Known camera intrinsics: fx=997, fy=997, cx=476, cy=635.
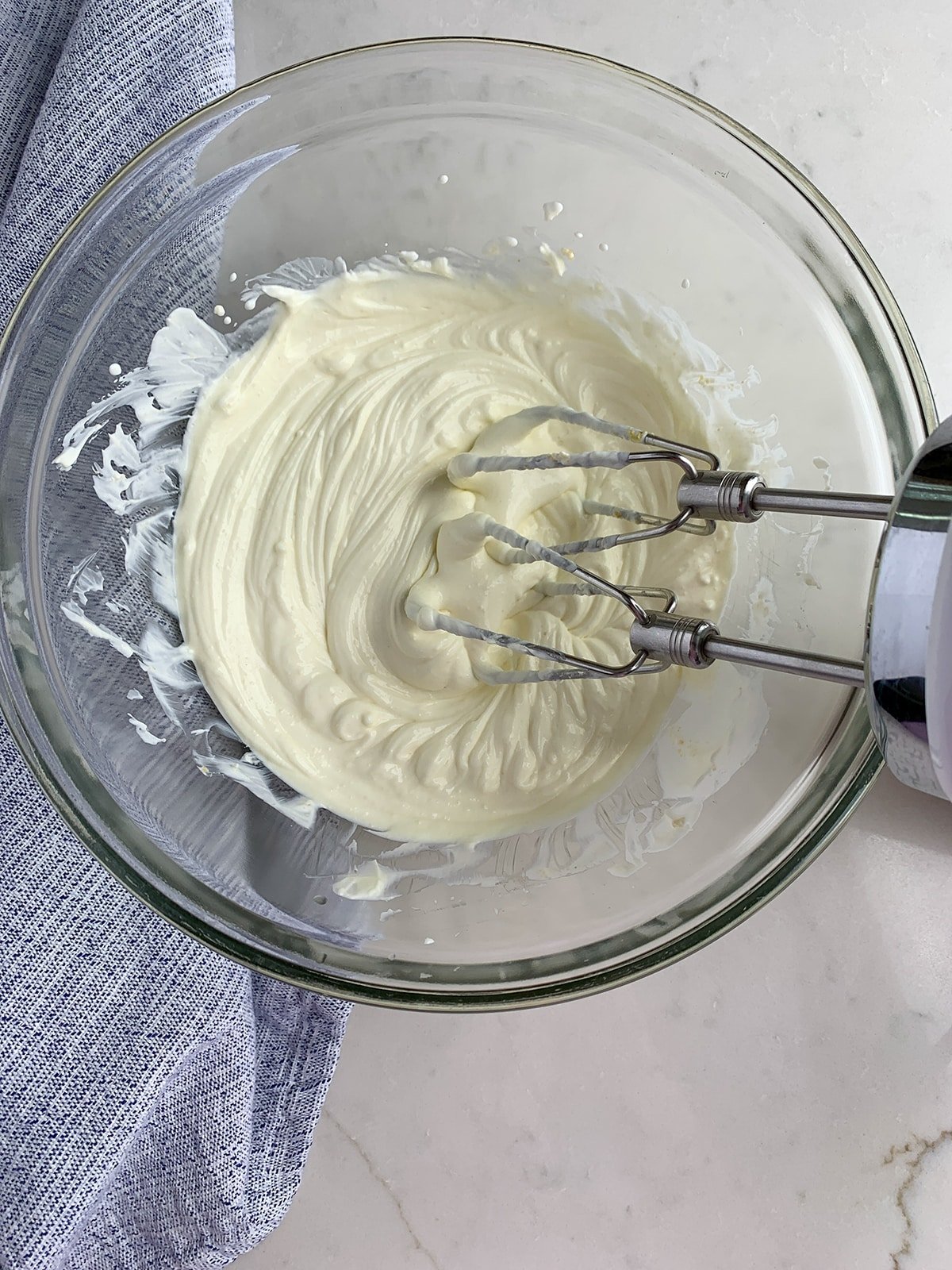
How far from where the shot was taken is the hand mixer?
0.51 meters

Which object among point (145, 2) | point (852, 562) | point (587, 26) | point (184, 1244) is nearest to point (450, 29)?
point (587, 26)

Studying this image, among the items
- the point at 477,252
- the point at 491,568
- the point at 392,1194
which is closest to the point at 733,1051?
the point at 392,1194

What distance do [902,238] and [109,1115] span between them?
1.05 metres

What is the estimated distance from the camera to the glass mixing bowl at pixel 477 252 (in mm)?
745

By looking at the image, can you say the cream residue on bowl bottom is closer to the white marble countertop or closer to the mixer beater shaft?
the mixer beater shaft

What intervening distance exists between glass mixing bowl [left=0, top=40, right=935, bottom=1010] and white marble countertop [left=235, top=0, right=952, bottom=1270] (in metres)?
0.20

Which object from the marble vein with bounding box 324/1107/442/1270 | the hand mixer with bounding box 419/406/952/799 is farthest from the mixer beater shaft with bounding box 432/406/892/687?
the marble vein with bounding box 324/1107/442/1270

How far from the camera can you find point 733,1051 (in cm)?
94

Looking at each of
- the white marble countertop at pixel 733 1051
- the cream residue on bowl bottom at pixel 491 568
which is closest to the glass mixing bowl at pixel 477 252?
the cream residue on bowl bottom at pixel 491 568

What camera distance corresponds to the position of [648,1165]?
0.95 meters

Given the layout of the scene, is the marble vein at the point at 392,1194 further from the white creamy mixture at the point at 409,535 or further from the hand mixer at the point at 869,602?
the hand mixer at the point at 869,602

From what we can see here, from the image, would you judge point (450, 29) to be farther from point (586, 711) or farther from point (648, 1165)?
point (648, 1165)

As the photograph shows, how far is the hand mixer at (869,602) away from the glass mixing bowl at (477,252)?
111 millimetres

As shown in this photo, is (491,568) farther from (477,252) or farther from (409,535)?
(477,252)
